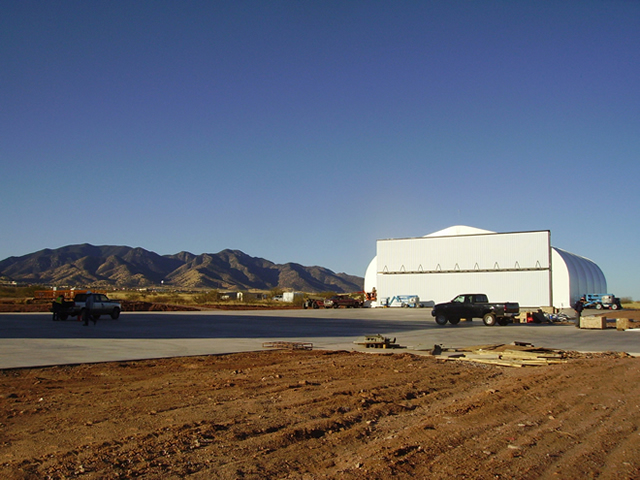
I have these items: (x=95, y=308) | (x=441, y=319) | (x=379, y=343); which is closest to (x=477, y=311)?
(x=441, y=319)

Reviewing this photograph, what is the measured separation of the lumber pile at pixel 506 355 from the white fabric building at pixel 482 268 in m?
41.6

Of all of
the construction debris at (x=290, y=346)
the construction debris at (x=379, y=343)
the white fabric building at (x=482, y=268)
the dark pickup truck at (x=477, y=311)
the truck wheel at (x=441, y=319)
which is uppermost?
the white fabric building at (x=482, y=268)

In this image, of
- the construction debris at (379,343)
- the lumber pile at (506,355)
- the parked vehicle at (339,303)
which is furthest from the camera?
the parked vehicle at (339,303)

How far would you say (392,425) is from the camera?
7621mm

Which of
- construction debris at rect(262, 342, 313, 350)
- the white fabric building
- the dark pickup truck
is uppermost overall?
the white fabric building

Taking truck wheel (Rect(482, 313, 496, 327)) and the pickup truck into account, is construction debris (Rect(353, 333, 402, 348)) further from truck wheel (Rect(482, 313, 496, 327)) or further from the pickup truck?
the pickup truck

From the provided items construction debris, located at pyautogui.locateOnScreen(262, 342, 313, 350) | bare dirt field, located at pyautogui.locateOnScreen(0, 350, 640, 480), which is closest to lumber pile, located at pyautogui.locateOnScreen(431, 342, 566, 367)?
bare dirt field, located at pyautogui.locateOnScreen(0, 350, 640, 480)

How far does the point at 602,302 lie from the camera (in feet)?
193

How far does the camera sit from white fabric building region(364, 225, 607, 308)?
56719 millimetres

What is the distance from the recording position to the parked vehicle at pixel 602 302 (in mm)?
58750

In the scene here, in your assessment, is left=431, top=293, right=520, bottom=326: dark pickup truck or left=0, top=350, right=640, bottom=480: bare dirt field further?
left=431, top=293, right=520, bottom=326: dark pickup truck

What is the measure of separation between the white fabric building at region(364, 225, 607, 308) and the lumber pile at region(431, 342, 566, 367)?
137 ft

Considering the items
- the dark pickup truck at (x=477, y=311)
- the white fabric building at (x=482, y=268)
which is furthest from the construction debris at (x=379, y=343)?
the white fabric building at (x=482, y=268)

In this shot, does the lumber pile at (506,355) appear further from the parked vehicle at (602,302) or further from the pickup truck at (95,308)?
the parked vehicle at (602,302)
